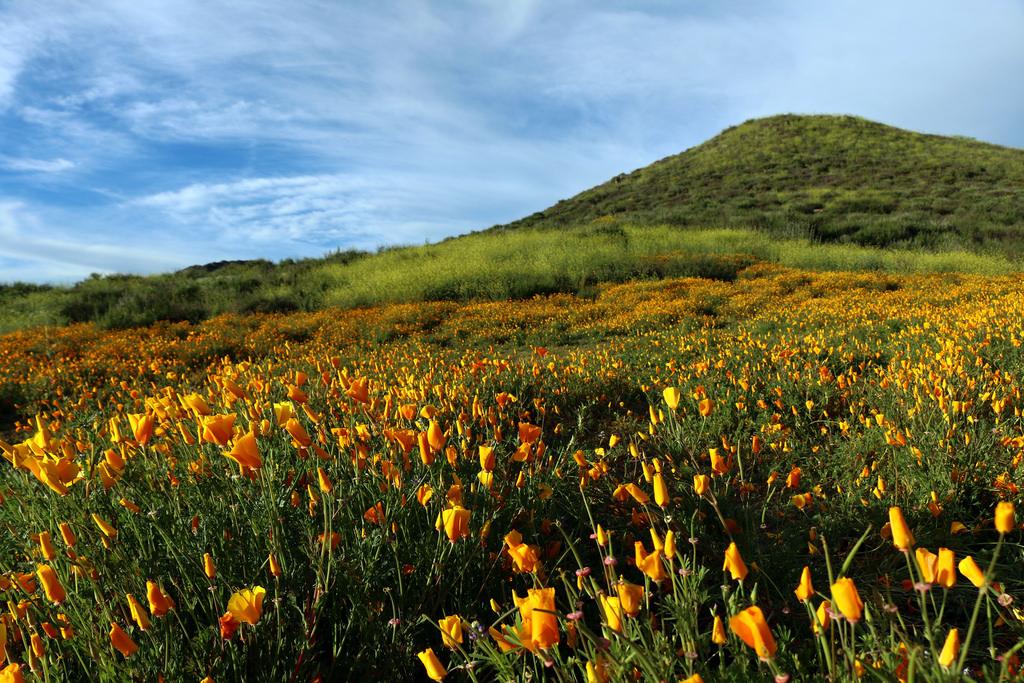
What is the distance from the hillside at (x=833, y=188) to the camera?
1742cm

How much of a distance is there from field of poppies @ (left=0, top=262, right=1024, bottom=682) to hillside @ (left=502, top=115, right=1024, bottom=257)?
15989 mm

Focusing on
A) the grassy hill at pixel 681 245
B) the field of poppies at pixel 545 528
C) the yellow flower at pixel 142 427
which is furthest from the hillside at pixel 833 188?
the yellow flower at pixel 142 427

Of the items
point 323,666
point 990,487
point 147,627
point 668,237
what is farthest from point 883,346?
point 668,237

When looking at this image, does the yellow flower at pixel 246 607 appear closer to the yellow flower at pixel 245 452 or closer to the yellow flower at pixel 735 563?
the yellow flower at pixel 245 452

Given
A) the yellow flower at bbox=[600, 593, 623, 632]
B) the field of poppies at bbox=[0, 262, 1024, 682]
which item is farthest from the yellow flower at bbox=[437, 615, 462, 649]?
the yellow flower at bbox=[600, 593, 623, 632]

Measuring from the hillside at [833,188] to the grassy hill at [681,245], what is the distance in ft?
0.35

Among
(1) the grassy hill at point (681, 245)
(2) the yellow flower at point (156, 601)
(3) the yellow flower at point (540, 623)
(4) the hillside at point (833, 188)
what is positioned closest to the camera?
(3) the yellow flower at point (540, 623)

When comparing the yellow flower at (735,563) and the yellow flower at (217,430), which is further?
the yellow flower at (217,430)

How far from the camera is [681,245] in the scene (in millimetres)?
15141

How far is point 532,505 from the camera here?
1.79 metres

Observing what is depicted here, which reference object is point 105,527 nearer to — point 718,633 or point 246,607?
point 246,607

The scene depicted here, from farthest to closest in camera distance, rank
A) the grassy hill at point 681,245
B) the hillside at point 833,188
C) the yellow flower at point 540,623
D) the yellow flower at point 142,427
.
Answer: the hillside at point 833,188 < the grassy hill at point 681,245 < the yellow flower at point 142,427 < the yellow flower at point 540,623

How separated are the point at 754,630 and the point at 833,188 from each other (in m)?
32.6

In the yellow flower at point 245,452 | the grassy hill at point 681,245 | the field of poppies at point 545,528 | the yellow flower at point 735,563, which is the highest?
the grassy hill at point 681,245
